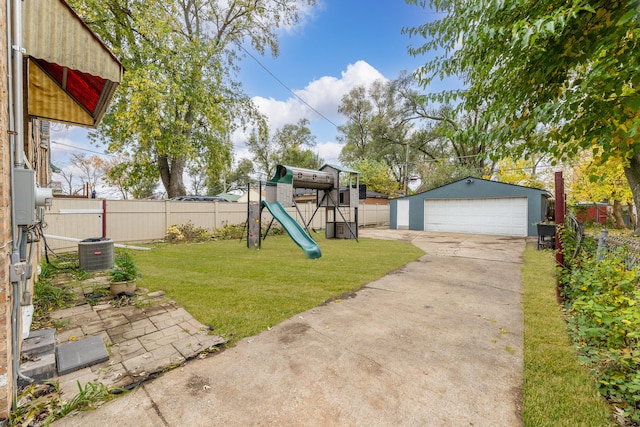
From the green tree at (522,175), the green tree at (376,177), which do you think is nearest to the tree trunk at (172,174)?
the green tree at (376,177)

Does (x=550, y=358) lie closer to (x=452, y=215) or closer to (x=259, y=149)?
(x=452, y=215)

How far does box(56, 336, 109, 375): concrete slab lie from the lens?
2.22 m

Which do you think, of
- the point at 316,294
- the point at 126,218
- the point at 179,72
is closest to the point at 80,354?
the point at 316,294

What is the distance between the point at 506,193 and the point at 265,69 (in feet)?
43.7

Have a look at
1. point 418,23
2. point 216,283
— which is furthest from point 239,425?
point 418,23

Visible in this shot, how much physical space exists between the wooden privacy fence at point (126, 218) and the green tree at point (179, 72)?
2477 millimetres

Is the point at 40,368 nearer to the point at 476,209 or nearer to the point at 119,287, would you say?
the point at 119,287

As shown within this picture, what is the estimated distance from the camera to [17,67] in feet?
5.65

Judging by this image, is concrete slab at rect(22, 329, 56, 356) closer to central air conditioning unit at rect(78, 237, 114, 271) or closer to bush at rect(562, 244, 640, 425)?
central air conditioning unit at rect(78, 237, 114, 271)

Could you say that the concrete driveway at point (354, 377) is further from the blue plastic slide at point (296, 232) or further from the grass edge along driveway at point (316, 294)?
the blue plastic slide at point (296, 232)

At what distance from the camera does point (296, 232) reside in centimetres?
830

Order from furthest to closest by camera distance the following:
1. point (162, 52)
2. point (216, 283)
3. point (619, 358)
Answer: point (162, 52), point (216, 283), point (619, 358)

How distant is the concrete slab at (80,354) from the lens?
2221 mm

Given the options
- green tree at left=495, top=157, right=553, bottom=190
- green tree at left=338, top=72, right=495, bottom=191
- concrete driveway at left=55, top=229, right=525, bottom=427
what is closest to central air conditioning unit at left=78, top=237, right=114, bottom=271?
concrete driveway at left=55, top=229, right=525, bottom=427
